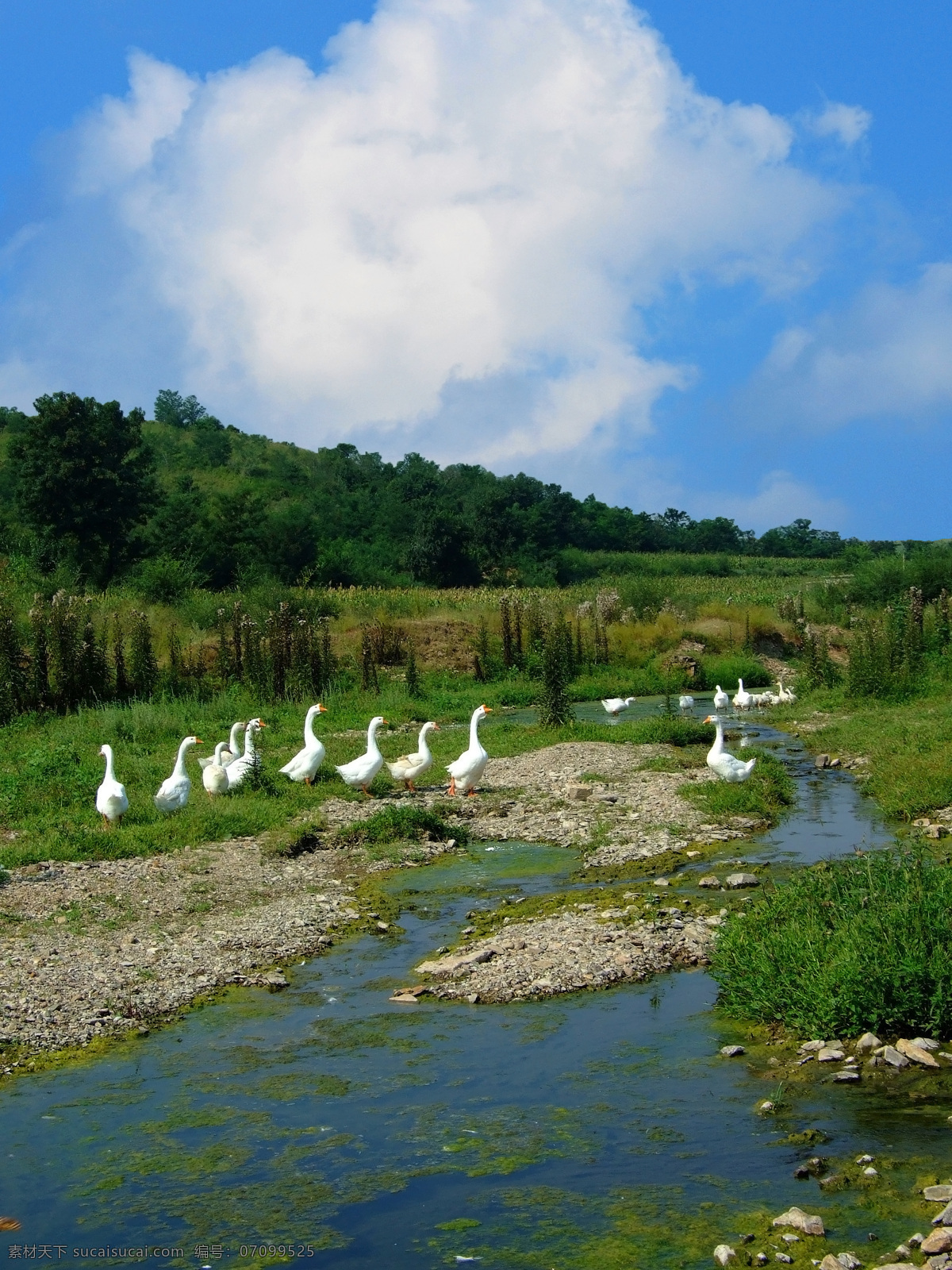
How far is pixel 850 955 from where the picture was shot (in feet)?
26.5

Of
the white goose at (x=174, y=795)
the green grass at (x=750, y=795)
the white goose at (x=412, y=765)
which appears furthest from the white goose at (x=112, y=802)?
the green grass at (x=750, y=795)

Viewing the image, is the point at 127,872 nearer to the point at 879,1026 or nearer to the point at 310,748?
the point at 310,748

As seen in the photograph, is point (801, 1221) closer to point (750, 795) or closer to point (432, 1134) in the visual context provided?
point (432, 1134)

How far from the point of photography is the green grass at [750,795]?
52.1ft

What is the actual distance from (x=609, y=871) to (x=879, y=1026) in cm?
537

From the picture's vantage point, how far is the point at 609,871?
13156 mm

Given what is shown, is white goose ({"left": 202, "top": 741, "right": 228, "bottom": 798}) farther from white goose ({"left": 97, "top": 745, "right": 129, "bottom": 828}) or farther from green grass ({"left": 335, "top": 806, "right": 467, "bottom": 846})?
green grass ({"left": 335, "top": 806, "right": 467, "bottom": 846})

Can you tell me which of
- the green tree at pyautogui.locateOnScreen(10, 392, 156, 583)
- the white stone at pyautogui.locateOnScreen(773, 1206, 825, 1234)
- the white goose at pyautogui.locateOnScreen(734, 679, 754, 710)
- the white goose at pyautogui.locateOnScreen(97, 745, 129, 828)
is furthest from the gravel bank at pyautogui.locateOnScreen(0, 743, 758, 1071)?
the green tree at pyautogui.locateOnScreen(10, 392, 156, 583)

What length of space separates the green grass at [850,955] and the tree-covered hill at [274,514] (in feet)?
98.2

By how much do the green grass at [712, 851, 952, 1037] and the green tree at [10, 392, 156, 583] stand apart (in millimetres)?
39083

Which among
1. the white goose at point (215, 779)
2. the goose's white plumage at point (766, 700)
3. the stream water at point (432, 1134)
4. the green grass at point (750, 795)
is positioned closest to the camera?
the stream water at point (432, 1134)

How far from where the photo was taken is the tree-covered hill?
44.9 meters

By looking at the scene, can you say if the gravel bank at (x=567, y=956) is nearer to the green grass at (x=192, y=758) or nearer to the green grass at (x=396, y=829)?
the green grass at (x=396, y=829)

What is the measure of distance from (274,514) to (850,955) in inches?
2004
